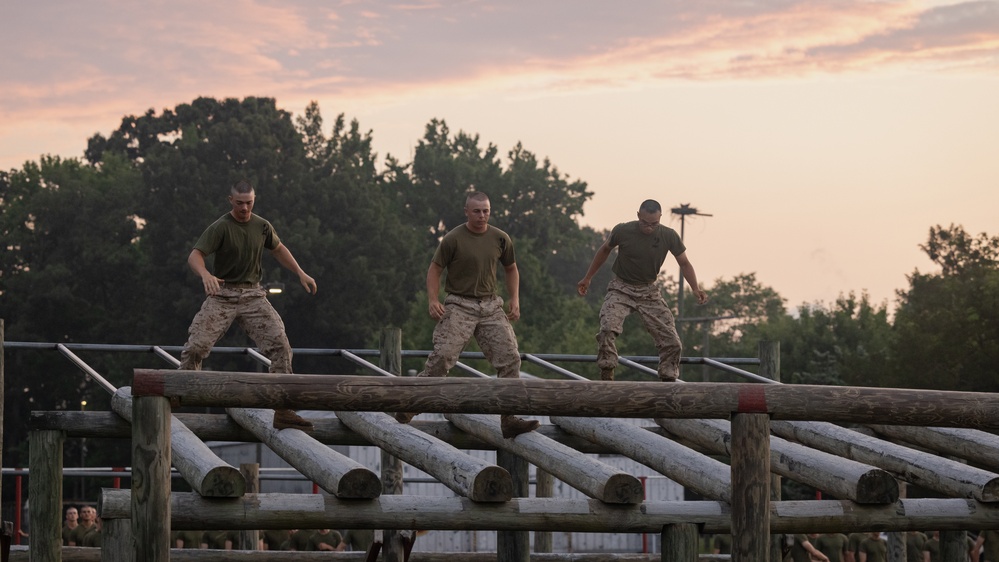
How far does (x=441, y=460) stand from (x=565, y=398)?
1561 millimetres

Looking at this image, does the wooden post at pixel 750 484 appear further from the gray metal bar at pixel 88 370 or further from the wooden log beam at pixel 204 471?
the gray metal bar at pixel 88 370

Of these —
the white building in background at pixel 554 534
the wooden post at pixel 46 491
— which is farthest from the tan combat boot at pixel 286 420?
the white building in background at pixel 554 534

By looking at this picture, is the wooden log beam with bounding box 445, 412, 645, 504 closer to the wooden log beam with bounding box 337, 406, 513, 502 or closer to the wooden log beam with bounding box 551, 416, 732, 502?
the wooden log beam with bounding box 551, 416, 732, 502

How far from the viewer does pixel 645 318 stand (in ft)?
41.5

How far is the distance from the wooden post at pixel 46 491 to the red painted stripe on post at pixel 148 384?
4.80 m

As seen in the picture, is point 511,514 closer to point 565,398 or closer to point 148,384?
point 565,398

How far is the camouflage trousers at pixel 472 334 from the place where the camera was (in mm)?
11367

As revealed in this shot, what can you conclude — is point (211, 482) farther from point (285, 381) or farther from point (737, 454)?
point (737, 454)

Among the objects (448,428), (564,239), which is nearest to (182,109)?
(564,239)

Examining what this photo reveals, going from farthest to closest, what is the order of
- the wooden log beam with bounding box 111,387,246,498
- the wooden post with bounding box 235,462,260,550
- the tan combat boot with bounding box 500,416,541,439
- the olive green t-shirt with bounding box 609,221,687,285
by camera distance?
the wooden post with bounding box 235,462,260,550 < the olive green t-shirt with bounding box 609,221,687,285 < the tan combat boot with bounding box 500,416,541,439 < the wooden log beam with bounding box 111,387,246,498

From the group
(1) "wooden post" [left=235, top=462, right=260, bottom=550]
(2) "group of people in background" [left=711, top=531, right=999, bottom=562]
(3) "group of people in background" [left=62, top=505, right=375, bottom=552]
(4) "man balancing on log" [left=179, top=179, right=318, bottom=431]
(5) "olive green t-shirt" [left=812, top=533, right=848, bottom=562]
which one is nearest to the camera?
(4) "man balancing on log" [left=179, top=179, right=318, bottom=431]

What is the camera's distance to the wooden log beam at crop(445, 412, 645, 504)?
353 inches

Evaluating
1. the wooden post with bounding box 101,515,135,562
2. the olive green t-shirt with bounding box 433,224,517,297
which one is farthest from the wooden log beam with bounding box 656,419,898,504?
the wooden post with bounding box 101,515,135,562

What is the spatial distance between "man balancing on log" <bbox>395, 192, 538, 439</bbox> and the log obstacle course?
74 cm
